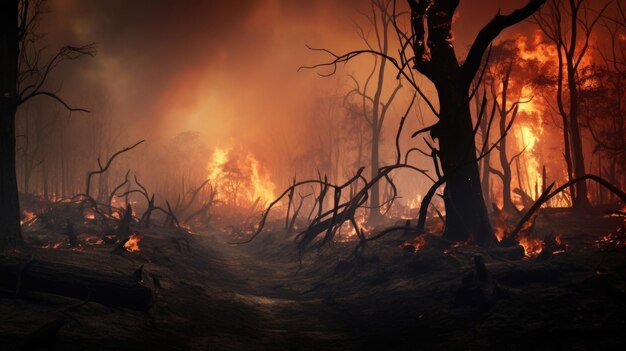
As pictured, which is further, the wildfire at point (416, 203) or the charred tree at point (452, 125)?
the wildfire at point (416, 203)

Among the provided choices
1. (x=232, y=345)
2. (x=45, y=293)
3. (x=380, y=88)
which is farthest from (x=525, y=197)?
(x=45, y=293)

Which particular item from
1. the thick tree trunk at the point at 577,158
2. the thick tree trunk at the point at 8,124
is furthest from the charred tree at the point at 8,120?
the thick tree trunk at the point at 577,158

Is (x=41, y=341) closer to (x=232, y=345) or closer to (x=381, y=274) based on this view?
(x=232, y=345)

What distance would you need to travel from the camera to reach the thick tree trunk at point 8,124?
789cm

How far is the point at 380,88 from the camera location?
28.3m

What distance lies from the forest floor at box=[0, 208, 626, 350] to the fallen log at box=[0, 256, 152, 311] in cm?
14

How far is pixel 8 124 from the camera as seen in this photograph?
823 cm

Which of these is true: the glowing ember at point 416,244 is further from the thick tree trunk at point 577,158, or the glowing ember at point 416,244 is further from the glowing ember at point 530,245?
the thick tree trunk at point 577,158

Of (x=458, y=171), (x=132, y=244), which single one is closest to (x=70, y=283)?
(x=132, y=244)

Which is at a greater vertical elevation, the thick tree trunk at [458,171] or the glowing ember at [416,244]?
the thick tree trunk at [458,171]

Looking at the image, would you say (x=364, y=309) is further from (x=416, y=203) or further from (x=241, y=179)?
(x=241, y=179)

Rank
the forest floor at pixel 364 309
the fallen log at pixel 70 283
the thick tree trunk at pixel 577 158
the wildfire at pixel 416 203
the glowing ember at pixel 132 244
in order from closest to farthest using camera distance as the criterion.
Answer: the forest floor at pixel 364 309 < the fallen log at pixel 70 283 < the glowing ember at pixel 132 244 < the thick tree trunk at pixel 577 158 < the wildfire at pixel 416 203

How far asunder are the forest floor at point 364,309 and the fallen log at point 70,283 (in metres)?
0.14

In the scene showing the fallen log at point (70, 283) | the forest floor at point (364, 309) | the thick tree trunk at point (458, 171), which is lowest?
the forest floor at point (364, 309)
